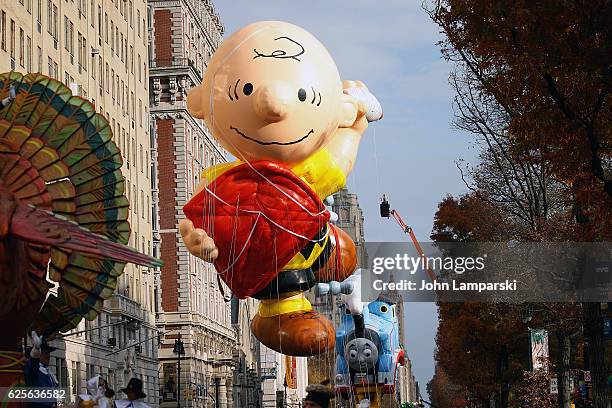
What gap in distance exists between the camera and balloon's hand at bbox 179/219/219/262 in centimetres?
1393

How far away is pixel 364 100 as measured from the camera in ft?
50.5

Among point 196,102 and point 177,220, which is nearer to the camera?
point 196,102

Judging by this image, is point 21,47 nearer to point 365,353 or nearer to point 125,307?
point 125,307

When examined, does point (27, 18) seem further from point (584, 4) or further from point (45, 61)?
point (584, 4)

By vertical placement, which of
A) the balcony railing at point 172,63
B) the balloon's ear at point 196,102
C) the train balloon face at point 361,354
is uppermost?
the balcony railing at point 172,63

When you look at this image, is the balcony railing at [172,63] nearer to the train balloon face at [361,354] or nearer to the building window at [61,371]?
the building window at [61,371]

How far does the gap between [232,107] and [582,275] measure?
14279 mm

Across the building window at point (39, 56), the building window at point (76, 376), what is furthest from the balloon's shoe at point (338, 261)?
the building window at point (76, 376)

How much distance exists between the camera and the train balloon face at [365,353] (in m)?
24.3

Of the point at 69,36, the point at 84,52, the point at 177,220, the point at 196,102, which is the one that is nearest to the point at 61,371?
the point at 69,36

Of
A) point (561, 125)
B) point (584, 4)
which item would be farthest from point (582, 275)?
point (584, 4)

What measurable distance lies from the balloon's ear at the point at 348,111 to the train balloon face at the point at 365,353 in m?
9.17

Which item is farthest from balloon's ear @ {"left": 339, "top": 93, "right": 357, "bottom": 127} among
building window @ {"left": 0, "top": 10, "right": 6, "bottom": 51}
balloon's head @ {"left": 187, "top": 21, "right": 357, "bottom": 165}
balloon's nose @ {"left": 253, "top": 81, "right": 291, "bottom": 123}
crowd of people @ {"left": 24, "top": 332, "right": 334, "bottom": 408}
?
building window @ {"left": 0, "top": 10, "right": 6, "bottom": 51}

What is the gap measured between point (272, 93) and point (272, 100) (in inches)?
3.3
